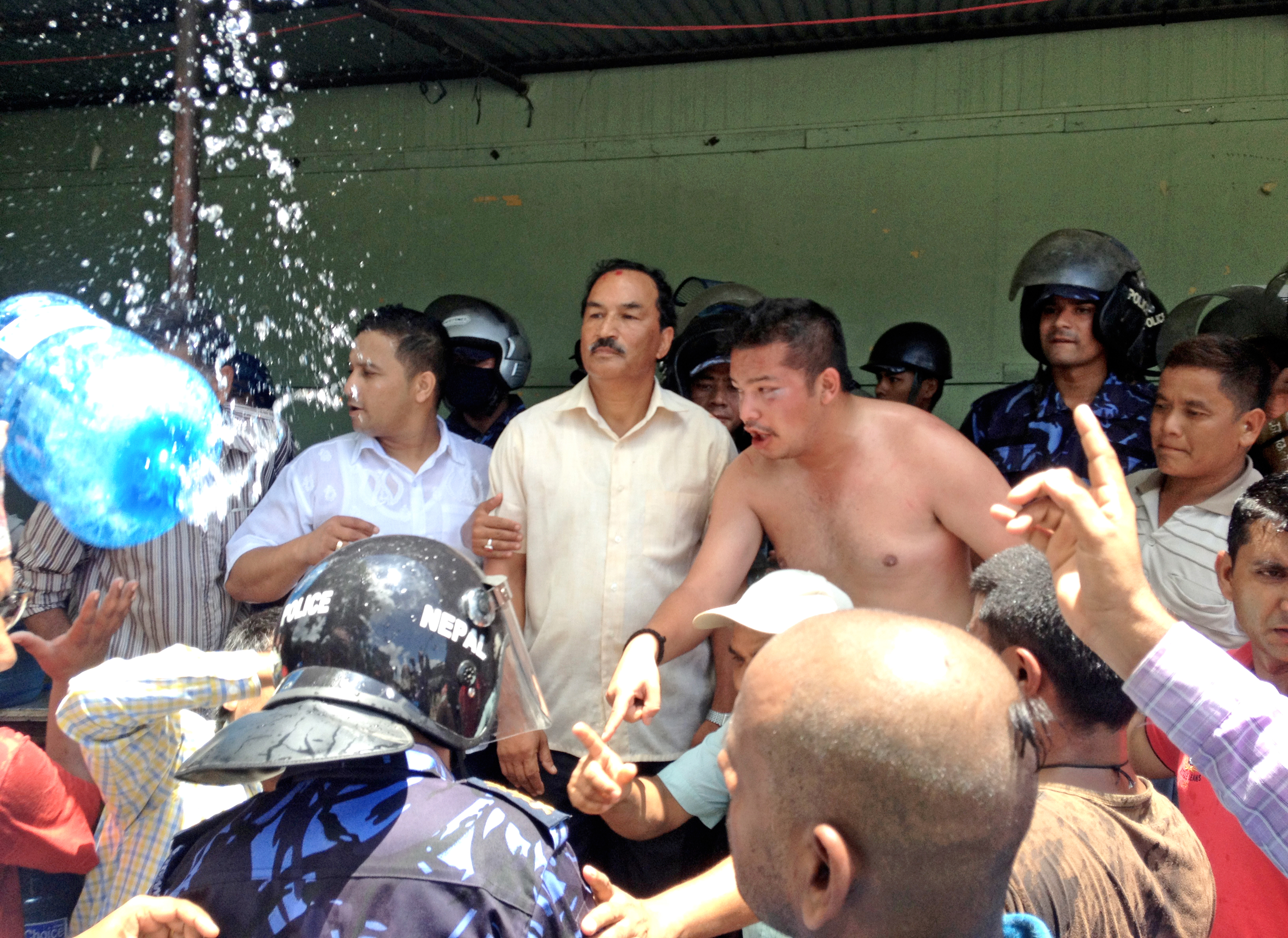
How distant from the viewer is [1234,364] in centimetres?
354

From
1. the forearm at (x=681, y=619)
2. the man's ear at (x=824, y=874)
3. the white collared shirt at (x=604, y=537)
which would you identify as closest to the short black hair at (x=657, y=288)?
the white collared shirt at (x=604, y=537)

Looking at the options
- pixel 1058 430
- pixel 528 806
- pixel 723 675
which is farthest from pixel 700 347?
pixel 528 806

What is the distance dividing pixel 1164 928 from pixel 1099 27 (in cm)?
561

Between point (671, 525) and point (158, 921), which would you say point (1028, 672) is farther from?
point (671, 525)

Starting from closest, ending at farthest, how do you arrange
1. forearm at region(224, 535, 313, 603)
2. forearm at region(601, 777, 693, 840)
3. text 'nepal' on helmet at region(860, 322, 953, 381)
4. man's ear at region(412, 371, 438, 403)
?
forearm at region(601, 777, 693, 840), forearm at region(224, 535, 313, 603), man's ear at region(412, 371, 438, 403), text 'nepal' on helmet at region(860, 322, 953, 381)

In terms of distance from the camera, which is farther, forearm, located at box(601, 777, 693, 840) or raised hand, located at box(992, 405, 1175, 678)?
forearm, located at box(601, 777, 693, 840)

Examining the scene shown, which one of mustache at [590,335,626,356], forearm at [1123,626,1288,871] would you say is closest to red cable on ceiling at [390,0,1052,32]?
mustache at [590,335,626,356]

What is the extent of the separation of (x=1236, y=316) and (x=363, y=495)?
379cm

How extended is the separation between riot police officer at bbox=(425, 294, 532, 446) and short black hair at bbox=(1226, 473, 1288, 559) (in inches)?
124

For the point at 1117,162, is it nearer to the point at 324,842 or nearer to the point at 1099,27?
the point at 1099,27

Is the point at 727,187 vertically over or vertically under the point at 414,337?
over

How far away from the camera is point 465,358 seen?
5406mm

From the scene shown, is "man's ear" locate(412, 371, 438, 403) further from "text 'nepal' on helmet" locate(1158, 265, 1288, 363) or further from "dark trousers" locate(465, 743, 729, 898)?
"text 'nepal' on helmet" locate(1158, 265, 1288, 363)

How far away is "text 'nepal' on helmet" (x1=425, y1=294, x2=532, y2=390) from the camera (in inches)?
217
